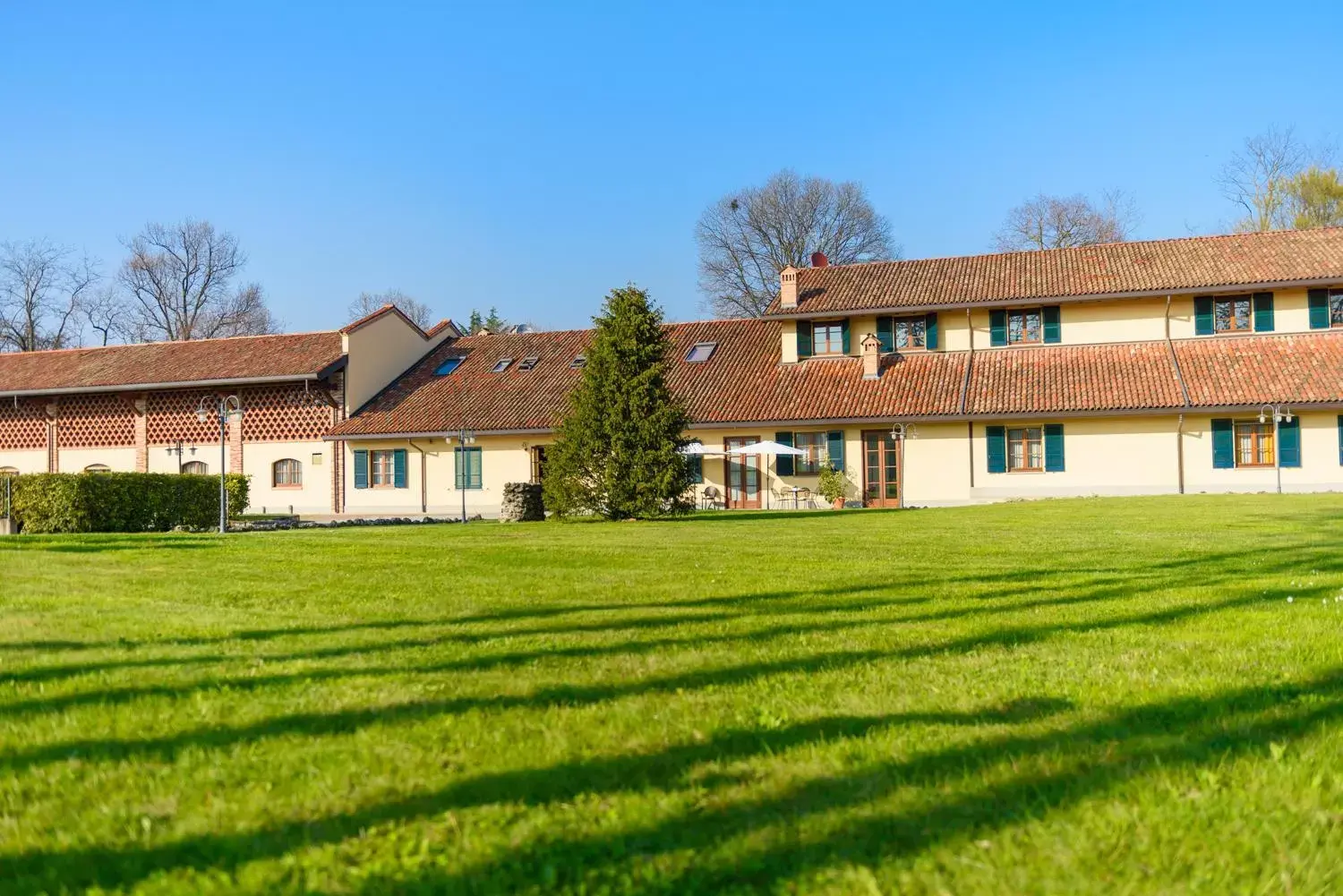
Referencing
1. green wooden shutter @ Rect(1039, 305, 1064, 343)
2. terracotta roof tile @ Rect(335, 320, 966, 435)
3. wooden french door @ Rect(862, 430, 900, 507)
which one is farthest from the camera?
green wooden shutter @ Rect(1039, 305, 1064, 343)

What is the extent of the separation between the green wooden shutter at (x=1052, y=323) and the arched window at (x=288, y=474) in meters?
23.8

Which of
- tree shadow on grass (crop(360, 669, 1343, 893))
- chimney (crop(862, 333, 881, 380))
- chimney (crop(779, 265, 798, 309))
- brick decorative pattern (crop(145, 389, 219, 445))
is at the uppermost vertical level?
chimney (crop(779, 265, 798, 309))

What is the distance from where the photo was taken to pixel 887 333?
110 ft

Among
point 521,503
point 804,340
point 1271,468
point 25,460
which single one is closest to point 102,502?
point 521,503

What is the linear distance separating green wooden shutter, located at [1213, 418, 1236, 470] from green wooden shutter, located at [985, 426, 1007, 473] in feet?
17.2

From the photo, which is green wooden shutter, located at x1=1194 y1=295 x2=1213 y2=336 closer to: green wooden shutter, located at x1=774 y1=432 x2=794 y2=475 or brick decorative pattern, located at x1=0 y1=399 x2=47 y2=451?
green wooden shutter, located at x1=774 y1=432 x2=794 y2=475

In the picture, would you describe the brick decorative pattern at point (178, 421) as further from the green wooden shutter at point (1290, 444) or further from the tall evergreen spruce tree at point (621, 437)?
the green wooden shutter at point (1290, 444)

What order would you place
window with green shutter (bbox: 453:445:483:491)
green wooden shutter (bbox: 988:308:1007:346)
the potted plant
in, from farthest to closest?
window with green shutter (bbox: 453:445:483:491), green wooden shutter (bbox: 988:308:1007:346), the potted plant

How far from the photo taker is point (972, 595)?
308 inches

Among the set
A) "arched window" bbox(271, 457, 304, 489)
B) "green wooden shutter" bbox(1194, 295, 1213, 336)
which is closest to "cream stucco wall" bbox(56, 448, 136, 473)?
"arched window" bbox(271, 457, 304, 489)

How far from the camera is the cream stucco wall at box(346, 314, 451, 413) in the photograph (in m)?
36.4

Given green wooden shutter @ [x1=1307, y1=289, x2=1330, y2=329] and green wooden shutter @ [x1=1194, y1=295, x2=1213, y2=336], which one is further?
green wooden shutter @ [x1=1194, y1=295, x2=1213, y2=336]

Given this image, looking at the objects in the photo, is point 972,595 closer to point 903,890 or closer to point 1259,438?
point 903,890

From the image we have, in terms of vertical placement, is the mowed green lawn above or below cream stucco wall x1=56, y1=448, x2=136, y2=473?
below
